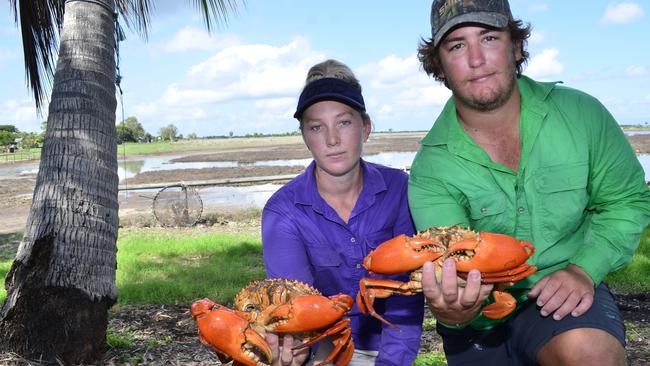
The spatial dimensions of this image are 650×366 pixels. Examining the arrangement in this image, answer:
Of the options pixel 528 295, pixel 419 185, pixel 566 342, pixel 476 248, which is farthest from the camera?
pixel 419 185

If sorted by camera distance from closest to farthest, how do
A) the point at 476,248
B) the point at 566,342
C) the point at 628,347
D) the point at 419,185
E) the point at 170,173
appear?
the point at 476,248
the point at 566,342
the point at 419,185
the point at 628,347
the point at 170,173

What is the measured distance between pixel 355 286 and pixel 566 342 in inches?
50.0

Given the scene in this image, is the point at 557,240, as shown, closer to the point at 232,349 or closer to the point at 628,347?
the point at 232,349

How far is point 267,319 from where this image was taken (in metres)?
2.68

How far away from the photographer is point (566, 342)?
9.80 ft

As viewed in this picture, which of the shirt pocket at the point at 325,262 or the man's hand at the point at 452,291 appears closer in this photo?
the man's hand at the point at 452,291

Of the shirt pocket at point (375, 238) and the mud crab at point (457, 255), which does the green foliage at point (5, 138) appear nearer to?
the shirt pocket at point (375, 238)

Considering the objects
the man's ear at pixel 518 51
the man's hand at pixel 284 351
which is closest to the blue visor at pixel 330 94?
the man's ear at pixel 518 51

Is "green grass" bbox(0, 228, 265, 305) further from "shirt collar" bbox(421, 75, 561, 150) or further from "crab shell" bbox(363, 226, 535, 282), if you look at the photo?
"crab shell" bbox(363, 226, 535, 282)

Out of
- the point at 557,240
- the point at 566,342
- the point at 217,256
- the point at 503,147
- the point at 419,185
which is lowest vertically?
the point at 217,256

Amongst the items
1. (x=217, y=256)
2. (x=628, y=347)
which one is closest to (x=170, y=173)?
(x=217, y=256)

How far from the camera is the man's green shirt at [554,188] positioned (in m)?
3.23

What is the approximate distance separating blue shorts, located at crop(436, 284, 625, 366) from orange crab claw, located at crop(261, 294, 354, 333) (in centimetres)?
128

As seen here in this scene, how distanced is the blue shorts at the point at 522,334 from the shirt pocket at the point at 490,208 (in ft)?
1.75
